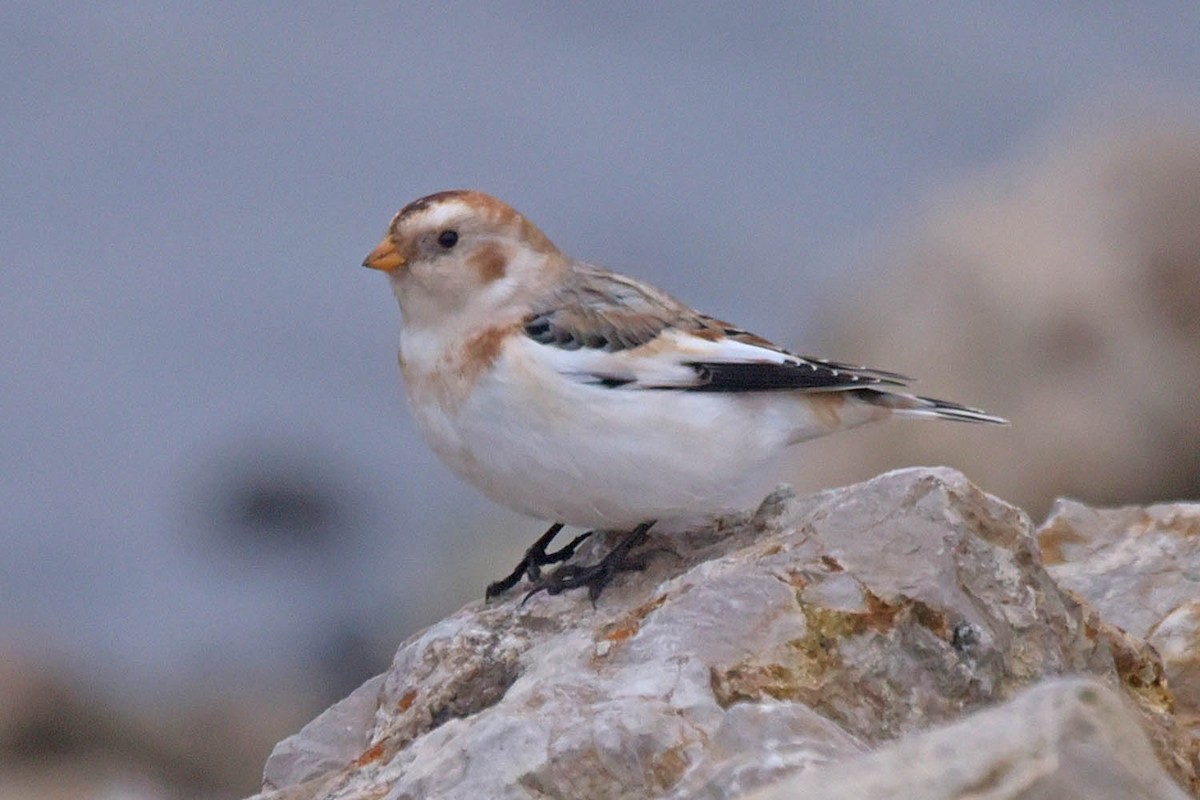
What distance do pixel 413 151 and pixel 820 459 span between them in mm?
11734

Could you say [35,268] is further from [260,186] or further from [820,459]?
[820,459]

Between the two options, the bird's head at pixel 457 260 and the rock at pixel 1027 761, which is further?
Result: the bird's head at pixel 457 260

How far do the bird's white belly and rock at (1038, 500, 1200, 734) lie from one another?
104 centimetres

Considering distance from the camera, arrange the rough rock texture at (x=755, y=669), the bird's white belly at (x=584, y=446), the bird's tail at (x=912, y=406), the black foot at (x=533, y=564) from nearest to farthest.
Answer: the rough rock texture at (x=755, y=669) → the bird's white belly at (x=584, y=446) → the black foot at (x=533, y=564) → the bird's tail at (x=912, y=406)

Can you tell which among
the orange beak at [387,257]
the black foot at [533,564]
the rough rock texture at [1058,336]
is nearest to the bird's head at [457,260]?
the orange beak at [387,257]

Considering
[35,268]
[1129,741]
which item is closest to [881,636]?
[1129,741]

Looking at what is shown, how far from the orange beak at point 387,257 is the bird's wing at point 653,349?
Result: 0.44 metres

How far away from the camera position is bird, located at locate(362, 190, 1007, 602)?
5422 millimetres

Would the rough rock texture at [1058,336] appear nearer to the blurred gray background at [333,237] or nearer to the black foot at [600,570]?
the blurred gray background at [333,237]

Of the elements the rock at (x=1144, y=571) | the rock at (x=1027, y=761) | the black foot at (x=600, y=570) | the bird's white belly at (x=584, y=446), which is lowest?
the rock at (x=1144, y=571)

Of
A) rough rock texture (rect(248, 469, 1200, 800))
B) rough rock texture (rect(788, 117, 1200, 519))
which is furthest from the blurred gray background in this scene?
rough rock texture (rect(248, 469, 1200, 800))

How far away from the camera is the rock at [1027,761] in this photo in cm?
293

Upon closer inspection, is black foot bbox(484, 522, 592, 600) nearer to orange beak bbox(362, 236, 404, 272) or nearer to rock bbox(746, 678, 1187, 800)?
orange beak bbox(362, 236, 404, 272)

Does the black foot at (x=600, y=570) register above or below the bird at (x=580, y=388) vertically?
below
